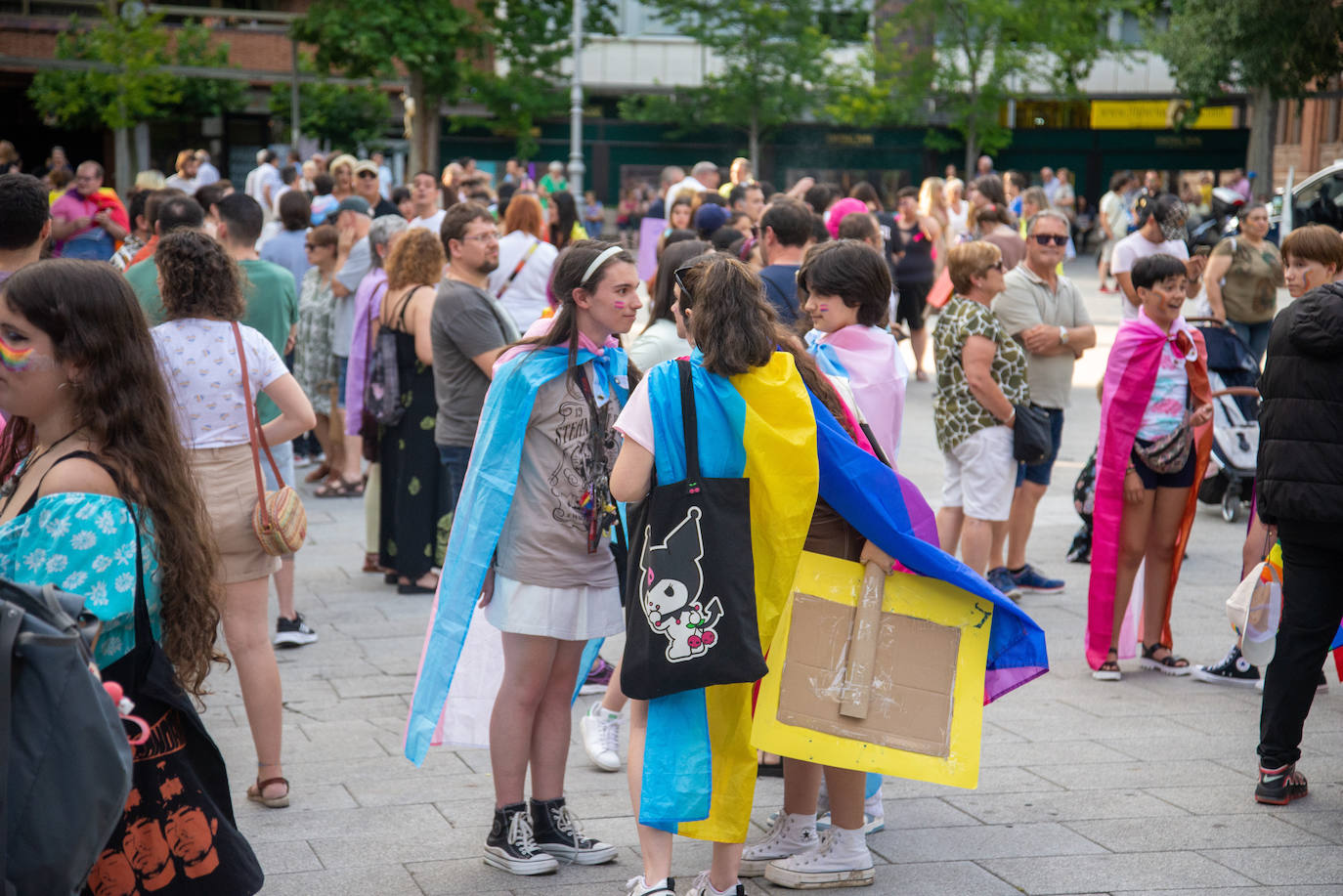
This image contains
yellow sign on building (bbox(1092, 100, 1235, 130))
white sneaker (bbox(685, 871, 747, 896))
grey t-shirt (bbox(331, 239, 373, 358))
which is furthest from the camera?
yellow sign on building (bbox(1092, 100, 1235, 130))

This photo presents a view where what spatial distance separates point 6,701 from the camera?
2143 mm

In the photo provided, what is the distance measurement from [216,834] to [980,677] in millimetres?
2057

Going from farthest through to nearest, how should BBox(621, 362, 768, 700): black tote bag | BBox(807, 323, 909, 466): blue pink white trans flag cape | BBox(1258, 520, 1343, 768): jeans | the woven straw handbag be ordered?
BBox(807, 323, 909, 466): blue pink white trans flag cape → BBox(1258, 520, 1343, 768): jeans → the woven straw handbag → BBox(621, 362, 768, 700): black tote bag

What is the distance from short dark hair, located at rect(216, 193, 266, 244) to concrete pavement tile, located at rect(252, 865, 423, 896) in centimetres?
361

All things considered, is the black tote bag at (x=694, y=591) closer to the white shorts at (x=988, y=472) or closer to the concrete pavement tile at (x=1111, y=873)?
the concrete pavement tile at (x=1111, y=873)

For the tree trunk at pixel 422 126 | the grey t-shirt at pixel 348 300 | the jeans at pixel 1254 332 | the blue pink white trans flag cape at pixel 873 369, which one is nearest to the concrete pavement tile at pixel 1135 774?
the blue pink white trans flag cape at pixel 873 369

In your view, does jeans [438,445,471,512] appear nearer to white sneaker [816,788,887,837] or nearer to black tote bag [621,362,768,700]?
white sneaker [816,788,887,837]

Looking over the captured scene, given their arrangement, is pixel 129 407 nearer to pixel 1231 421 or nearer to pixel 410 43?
pixel 1231 421

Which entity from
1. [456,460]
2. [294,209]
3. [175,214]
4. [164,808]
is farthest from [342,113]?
[164,808]

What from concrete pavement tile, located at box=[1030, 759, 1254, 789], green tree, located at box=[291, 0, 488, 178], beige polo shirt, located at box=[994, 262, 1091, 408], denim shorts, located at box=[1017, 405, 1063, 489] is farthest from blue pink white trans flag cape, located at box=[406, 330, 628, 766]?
green tree, located at box=[291, 0, 488, 178]

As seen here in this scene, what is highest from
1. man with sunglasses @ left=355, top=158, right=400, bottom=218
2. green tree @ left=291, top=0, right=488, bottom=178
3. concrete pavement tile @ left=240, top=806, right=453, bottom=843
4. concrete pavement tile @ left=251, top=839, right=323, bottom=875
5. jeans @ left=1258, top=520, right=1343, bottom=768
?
green tree @ left=291, top=0, right=488, bottom=178

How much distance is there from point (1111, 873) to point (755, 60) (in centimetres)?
3999

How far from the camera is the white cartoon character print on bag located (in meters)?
3.48

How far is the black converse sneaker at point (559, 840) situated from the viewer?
4176mm
